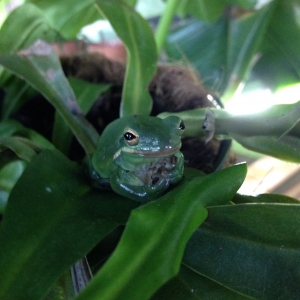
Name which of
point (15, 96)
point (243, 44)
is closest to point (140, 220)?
point (15, 96)

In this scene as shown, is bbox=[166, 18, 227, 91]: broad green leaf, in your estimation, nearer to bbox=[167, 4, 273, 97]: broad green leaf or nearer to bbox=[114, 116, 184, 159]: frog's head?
bbox=[167, 4, 273, 97]: broad green leaf

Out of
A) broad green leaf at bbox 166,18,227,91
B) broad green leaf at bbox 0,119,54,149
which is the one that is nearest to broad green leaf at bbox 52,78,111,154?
broad green leaf at bbox 0,119,54,149

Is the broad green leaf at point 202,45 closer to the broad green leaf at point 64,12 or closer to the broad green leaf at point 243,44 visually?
the broad green leaf at point 243,44

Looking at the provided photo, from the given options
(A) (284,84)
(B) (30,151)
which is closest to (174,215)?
(B) (30,151)

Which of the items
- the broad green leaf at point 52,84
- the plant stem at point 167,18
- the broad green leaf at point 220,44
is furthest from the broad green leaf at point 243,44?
the broad green leaf at point 52,84

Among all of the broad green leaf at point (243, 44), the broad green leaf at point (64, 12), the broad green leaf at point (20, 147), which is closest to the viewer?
the broad green leaf at point (20, 147)

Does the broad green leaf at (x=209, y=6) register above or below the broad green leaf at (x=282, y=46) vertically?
above

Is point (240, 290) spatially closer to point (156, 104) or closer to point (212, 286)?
point (212, 286)
